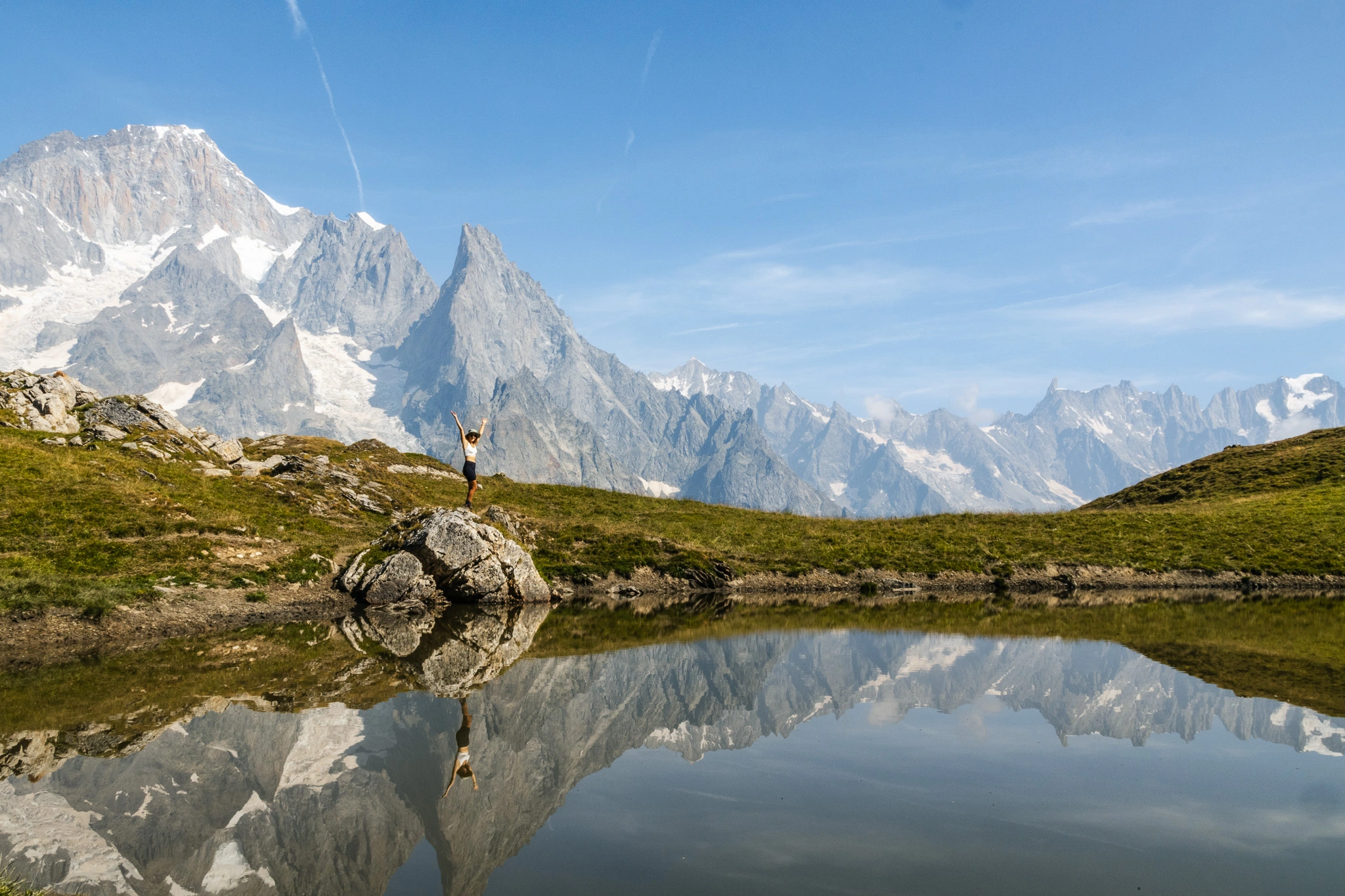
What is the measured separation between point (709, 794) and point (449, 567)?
A: 2562 cm

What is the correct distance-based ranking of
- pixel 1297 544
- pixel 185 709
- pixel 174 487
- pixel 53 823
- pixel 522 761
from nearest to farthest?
1. pixel 53 823
2. pixel 522 761
3. pixel 185 709
4. pixel 174 487
5. pixel 1297 544

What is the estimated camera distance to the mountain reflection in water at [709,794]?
10.5 meters

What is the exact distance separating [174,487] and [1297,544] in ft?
223

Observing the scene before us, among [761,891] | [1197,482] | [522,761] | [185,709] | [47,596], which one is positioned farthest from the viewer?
[1197,482]

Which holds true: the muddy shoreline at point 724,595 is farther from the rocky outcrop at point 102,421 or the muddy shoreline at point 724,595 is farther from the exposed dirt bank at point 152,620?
the rocky outcrop at point 102,421

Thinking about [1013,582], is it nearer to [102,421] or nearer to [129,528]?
[129,528]

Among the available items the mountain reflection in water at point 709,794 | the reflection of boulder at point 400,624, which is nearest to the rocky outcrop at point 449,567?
the reflection of boulder at point 400,624

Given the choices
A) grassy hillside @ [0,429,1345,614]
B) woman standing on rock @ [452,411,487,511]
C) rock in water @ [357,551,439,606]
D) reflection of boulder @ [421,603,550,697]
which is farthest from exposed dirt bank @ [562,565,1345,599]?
rock in water @ [357,551,439,606]

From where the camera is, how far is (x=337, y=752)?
594 inches

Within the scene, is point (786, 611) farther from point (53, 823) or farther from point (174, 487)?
point (174, 487)

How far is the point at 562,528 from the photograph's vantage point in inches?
1924

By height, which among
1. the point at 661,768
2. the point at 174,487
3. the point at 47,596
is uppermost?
the point at 174,487

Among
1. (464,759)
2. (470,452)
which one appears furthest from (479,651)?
(470,452)

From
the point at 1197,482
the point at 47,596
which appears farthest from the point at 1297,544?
the point at 47,596
